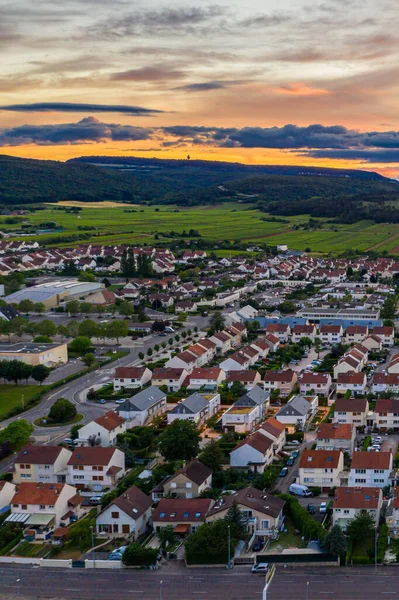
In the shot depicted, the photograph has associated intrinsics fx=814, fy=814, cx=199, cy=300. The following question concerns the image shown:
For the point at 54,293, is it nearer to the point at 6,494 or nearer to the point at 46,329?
the point at 46,329

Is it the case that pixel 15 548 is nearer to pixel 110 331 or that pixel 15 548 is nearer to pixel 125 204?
pixel 110 331

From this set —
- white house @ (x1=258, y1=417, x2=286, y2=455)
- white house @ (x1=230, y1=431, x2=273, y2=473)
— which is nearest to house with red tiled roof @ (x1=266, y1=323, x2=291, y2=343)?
white house @ (x1=258, y1=417, x2=286, y2=455)

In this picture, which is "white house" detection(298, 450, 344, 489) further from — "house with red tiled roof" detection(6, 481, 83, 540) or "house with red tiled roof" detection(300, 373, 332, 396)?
"house with red tiled roof" detection(300, 373, 332, 396)

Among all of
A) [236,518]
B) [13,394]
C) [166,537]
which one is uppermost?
[236,518]

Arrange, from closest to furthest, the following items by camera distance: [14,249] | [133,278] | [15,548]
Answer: [15,548] → [133,278] → [14,249]

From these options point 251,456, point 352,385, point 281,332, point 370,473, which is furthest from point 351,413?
point 281,332

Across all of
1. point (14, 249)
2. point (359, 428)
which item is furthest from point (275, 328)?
point (14, 249)
